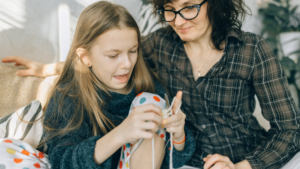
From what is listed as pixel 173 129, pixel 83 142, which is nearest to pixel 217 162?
pixel 173 129

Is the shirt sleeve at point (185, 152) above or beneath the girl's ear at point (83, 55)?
beneath

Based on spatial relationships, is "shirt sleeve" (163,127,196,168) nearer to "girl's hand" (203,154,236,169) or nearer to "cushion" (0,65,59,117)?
"girl's hand" (203,154,236,169)

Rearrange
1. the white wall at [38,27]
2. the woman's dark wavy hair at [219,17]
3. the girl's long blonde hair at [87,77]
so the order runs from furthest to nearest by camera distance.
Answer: the white wall at [38,27]
the woman's dark wavy hair at [219,17]
the girl's long blonde hair at [87,77]

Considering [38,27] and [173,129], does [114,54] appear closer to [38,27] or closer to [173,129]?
[173,129]

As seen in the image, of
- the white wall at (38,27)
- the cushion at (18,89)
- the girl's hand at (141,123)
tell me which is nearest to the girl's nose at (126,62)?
the girl's hand at (141,123)

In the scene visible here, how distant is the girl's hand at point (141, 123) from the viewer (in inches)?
26.4

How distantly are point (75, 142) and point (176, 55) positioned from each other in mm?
626

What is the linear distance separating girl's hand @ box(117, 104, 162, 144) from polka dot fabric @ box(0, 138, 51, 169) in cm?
37

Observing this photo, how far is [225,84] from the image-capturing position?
3.34ft

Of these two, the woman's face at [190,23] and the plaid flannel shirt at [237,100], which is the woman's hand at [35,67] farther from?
the woman's face at [190,23]

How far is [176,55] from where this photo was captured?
1.12 m

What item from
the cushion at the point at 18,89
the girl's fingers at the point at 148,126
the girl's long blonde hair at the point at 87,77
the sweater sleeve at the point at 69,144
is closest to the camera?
the girl's fingers at the point at 148,126

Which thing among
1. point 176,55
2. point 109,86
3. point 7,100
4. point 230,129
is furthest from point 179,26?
point 7,100

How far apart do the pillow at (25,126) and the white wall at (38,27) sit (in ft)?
1.70
